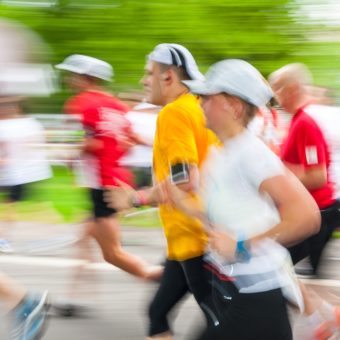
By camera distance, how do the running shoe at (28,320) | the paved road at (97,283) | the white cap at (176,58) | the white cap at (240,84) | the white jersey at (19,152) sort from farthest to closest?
the white jersey at (19,152) → the paved road at (97,283) → the running shoe at (28,320) → the white cap at (176,58) → the white cap at (240,84)

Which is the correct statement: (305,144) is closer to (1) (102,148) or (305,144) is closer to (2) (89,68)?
(1) (102,148)

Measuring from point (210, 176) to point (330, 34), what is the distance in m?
18.4

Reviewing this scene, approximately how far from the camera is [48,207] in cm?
1062

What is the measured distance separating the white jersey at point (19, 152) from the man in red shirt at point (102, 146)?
1.52 metres

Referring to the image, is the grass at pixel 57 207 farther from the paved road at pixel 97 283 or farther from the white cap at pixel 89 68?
the white cap at pixel 89 68

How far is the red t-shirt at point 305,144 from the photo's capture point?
494cm

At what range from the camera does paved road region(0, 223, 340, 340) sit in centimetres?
539

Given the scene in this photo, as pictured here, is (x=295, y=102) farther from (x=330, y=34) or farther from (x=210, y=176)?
(x=330, y=34)

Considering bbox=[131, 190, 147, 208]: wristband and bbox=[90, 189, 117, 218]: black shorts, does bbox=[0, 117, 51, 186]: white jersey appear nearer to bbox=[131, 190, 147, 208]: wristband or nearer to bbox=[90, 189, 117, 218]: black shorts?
bbox=[90, 189, 117, 218]: black shorts

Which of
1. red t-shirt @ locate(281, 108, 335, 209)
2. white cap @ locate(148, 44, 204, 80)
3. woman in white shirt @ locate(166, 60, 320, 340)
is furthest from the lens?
red t-shirt @ locate(281, 108, 335, 209)

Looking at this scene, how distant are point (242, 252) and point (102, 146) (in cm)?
294

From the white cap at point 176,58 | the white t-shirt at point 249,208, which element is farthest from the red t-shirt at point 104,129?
the white t-shirt at point 249,208

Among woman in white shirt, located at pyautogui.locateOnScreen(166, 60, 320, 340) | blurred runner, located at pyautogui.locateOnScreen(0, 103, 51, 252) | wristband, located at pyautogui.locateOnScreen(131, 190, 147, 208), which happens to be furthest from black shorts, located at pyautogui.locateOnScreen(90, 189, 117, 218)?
woman in white shirt, located at pyautogui.locateOnScreen(166, 60, 320, 340)

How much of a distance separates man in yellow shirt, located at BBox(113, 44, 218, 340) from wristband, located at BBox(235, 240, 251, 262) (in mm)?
581
